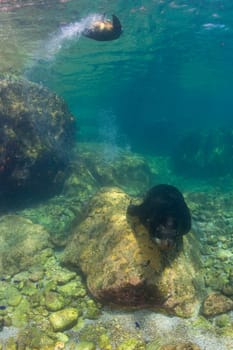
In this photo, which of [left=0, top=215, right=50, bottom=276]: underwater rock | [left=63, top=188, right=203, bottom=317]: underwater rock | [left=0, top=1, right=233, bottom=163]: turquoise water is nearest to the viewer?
[left=63, top=188, right=203, bottom=317]: underwater rock

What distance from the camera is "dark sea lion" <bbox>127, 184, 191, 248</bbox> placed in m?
6.41

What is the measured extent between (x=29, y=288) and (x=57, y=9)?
16138 mm

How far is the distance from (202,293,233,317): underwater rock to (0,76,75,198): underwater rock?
351 inches

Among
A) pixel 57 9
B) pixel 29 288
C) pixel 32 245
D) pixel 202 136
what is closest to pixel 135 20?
pixel 57 9

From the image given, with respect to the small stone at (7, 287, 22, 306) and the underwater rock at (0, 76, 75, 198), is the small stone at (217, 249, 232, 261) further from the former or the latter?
the underwater rock at (0, 76, 75, 198)

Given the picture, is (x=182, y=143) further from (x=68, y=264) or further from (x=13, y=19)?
(x=68, y=264)

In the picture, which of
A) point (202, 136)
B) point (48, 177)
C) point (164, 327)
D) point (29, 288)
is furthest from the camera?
point (202, 136)

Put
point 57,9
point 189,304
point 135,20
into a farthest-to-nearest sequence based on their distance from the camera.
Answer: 1. point 135,20
2. point 57,9
3. point 189,304

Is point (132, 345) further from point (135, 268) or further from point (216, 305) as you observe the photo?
point (216, 305)

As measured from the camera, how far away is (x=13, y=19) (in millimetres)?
18438

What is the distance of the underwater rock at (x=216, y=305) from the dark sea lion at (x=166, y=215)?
157 cm

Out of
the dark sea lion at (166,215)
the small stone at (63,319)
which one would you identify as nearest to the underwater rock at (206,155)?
the dark sea lion at (166,215)

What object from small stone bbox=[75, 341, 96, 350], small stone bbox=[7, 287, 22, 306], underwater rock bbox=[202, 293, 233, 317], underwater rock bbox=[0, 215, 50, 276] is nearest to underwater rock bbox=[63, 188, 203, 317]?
underwater rock bbox=[202, 293, 233, 317]

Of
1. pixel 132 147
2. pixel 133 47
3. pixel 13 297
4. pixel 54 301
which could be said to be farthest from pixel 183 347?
pixel 132 147
